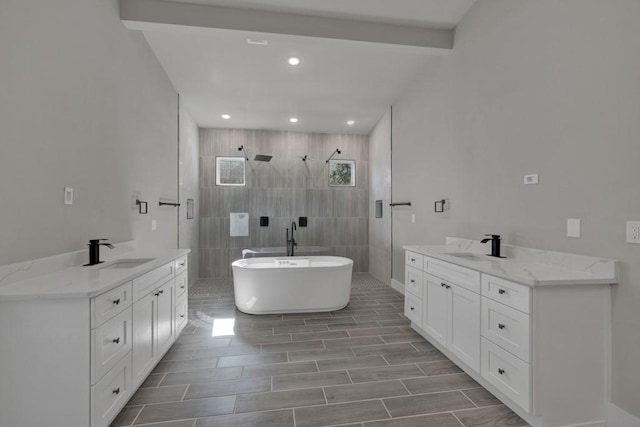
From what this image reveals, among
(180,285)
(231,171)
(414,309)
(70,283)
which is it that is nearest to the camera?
(70,283)

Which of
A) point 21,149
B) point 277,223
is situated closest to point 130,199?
point 21,149

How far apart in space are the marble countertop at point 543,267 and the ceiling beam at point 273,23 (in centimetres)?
236

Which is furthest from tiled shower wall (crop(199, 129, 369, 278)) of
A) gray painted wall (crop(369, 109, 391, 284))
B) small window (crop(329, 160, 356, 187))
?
gray painted wall (crop(369, 109, 391, 284))

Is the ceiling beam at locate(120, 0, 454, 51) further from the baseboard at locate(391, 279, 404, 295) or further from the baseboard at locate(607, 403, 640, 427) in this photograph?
the baseboard at locate(607, 403, 640, 427)

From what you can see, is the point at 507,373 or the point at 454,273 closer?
the point at 507,373

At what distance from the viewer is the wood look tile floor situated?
1817mm

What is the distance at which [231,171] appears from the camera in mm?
6031

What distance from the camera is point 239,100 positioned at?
4.66 m

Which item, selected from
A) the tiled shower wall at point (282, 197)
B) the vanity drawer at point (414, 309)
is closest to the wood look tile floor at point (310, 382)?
the vanity drawer at point (414, 309)

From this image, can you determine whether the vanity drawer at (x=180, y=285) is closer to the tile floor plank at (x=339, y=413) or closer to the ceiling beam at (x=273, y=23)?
the tile floor plank at (x=339, y=413)

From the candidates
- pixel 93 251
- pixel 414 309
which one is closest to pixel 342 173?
pixel 414 309

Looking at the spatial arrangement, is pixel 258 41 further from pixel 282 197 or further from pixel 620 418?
pixel 620 418

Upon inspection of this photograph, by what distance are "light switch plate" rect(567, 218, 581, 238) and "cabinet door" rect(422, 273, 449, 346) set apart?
0.97 m

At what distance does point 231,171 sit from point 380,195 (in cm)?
307
